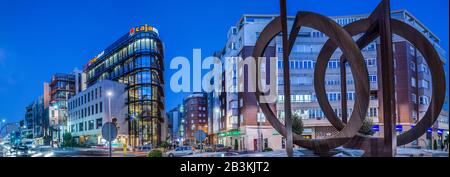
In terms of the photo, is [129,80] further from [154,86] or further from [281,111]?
[281,111]

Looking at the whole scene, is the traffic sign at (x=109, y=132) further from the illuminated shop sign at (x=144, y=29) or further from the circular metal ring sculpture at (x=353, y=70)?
the circular metal ring sculpture at (x=353, y=70)

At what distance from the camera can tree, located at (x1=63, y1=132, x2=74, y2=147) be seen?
39.5 feet

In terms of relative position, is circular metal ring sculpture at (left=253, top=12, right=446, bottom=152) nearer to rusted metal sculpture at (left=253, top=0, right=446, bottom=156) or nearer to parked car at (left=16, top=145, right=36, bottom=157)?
rusted metal sculpture at (left=253, top=0, right=446, bottom=156)

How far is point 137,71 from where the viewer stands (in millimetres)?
18016

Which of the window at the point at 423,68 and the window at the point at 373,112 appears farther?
the window at the point at 423,68

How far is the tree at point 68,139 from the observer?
12041 mm

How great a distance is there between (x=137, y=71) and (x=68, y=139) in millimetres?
5687

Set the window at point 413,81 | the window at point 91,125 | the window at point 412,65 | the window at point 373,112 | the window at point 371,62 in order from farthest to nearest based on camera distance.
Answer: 1. the window at point 413,81
2. the window at point 373,112
3. the window at point 412,65
4. the window at point 371,62
5. the window at point 91,125

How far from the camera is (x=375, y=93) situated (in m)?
30.8

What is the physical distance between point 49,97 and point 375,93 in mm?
25066

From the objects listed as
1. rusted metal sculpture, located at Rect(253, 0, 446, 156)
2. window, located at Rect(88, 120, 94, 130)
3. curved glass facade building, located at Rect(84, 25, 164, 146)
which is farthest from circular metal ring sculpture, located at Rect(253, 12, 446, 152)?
window, located at Rect(88, 120, 94, 130)

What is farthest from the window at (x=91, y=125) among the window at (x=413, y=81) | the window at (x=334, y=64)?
the window at (x=413, y=81)

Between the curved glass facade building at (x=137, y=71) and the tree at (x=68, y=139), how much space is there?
189 cm
